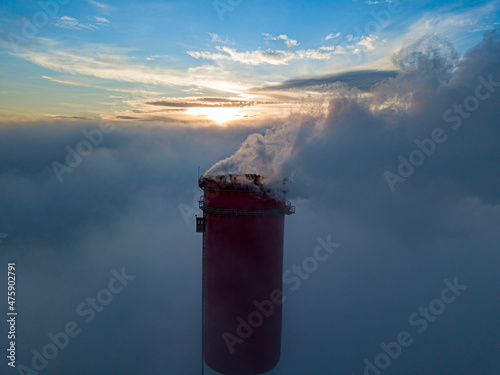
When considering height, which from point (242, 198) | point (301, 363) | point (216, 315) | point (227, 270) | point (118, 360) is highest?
point (242, 198)

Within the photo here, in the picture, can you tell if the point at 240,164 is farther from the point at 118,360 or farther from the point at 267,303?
the point at 118,360

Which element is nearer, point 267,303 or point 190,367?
point 267,303

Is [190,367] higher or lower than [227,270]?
lower

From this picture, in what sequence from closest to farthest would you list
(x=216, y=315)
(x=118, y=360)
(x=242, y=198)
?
(x=242, y=198), (x=216, y=315), (x=118, y=360)

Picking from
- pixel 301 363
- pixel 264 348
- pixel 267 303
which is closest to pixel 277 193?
pixel 267 303

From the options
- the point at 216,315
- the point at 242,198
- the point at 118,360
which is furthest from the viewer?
the point at 118,360

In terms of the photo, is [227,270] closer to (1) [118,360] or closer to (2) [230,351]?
(2) [230,351]
